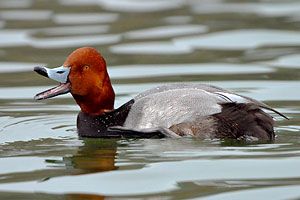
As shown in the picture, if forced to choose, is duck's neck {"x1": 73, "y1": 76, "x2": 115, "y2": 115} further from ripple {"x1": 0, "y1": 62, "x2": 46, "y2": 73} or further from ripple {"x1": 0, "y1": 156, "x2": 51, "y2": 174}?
ripple {"x1": 0, "y1": 62, "x2": 46, "y2": 73}

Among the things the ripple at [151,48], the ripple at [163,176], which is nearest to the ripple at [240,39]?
the ripple at [151,48]

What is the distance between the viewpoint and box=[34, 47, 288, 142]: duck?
7434 mm

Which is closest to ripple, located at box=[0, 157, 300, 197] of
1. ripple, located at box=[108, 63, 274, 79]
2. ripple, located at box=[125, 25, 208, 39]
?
ripple, located at box=[108, 63, 274, 79]

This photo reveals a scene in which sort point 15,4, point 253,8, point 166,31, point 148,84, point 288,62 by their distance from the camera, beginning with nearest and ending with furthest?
point 148,84 → point 288,62 → point 166,31 → point 253,8 → point 15,4

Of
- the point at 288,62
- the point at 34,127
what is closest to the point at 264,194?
the point at 34,127

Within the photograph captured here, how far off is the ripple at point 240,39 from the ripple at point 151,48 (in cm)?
11

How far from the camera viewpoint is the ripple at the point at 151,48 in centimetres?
1170

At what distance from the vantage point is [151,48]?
11906 mm

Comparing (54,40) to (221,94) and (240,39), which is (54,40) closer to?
(240,39)

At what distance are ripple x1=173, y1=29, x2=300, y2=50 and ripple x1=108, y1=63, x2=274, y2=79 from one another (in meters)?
0.91

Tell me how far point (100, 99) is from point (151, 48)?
13.5 ft

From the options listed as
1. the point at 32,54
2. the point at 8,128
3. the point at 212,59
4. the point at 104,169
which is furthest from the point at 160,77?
the point at 104,169

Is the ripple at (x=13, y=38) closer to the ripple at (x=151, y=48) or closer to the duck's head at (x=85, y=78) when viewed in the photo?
the ripple at (x=151, y=48)

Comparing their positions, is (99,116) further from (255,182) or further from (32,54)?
(32,54)
